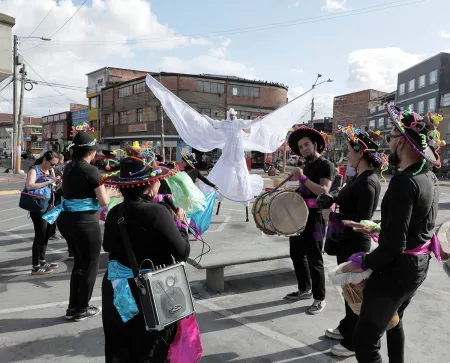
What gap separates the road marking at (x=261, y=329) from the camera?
3.18m

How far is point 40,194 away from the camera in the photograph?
5086 millimetres

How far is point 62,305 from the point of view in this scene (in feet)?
13.3

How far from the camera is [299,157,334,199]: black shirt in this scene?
3.75 metres

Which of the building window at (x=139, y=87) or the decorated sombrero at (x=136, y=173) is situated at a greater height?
the building window at (x=139, y=87)

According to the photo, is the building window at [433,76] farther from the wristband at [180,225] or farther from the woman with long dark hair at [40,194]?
the wristband at [180,225]

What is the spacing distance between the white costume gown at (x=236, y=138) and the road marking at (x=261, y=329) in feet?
11.6

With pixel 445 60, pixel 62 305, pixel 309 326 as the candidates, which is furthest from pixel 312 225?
pixel 445 60

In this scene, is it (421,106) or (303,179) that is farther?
(421,106)

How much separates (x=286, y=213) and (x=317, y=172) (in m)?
0.56

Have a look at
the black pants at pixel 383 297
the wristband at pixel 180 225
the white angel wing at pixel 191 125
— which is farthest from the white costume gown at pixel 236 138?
the black pants at pixel 383 297

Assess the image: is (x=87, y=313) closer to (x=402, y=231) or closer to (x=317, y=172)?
(x=317, y=172)

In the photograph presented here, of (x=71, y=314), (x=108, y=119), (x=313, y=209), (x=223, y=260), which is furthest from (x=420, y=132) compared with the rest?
(x=108, y=119)

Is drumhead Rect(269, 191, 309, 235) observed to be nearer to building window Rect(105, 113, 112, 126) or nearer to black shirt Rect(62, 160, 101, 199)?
black shirt Rect(62, 160, 101, 199)

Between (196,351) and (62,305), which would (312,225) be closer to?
(196,351)
